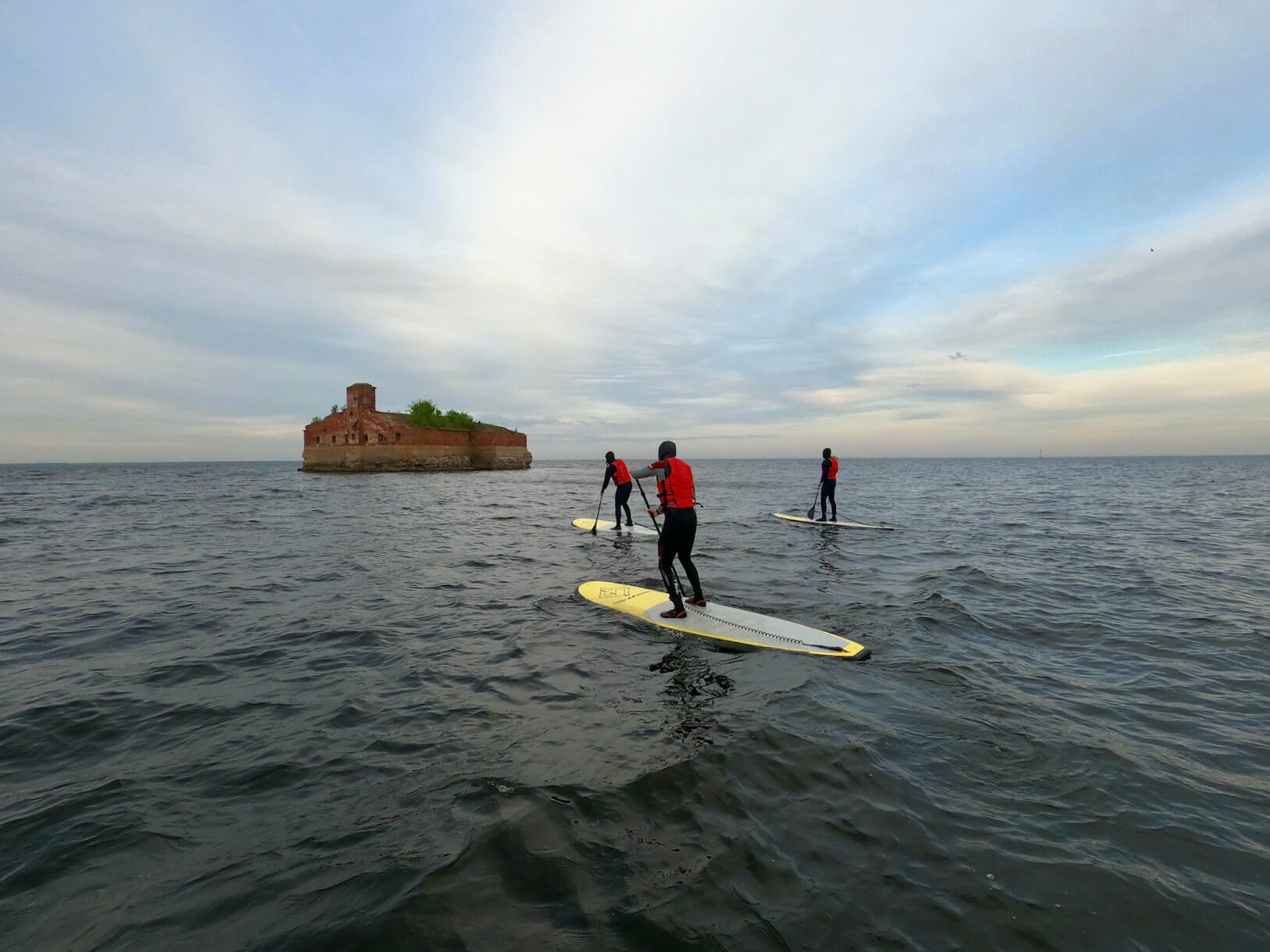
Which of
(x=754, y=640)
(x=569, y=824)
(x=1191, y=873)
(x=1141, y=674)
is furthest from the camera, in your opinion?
(x=754, y=640)

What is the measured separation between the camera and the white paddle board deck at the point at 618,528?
18.5 meters

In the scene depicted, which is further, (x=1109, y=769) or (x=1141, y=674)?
(x=1141, y=674)

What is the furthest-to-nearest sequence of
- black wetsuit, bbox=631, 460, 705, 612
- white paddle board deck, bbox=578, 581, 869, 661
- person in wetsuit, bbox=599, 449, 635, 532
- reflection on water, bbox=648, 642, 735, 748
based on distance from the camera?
person in wetsuit, bbox=599, 449, 635, 532, black wetsuit, bbox=631, 460, 705, 612, white paddle board deck, bbox=578, 581, 869, 661, reflection on water, bbox=648, 642, 735, 748

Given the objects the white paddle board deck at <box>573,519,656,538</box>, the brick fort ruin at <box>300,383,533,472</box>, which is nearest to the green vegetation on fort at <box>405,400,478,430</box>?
the brick fort ruin at <box>300,383,533,472</box>

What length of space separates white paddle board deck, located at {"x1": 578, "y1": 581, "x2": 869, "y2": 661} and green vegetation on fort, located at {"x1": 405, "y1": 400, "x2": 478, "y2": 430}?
79.6 meters

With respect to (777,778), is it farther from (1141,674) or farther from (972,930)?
(1141,674)

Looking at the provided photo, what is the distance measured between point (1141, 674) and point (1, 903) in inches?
400

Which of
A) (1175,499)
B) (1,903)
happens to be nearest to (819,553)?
(1,903)

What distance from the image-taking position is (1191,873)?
11.3ft

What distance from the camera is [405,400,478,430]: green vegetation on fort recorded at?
85.6 m

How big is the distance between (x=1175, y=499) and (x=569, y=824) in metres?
42.8

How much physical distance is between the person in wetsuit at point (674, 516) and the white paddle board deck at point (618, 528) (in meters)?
9.04

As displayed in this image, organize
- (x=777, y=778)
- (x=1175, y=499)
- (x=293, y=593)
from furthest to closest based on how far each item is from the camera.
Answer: (x=1175, y=499) < (x=293, y=593) < (x=777, y=778)

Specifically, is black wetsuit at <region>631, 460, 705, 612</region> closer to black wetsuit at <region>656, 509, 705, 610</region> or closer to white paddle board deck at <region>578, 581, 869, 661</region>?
black wetsuit at <region>656, 509, 705, 610</region>
